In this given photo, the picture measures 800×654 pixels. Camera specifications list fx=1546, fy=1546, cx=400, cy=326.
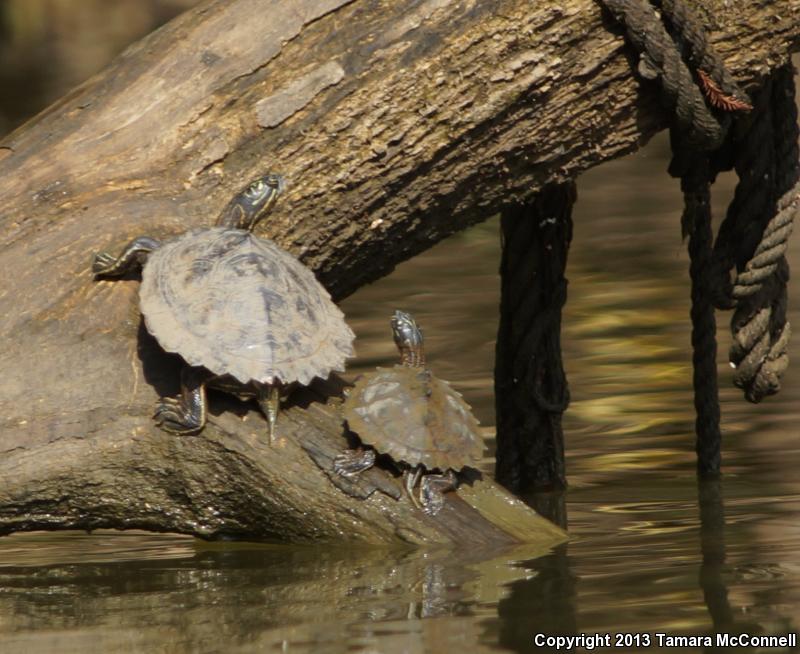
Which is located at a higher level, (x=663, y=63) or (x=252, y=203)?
(x=663, y=63)

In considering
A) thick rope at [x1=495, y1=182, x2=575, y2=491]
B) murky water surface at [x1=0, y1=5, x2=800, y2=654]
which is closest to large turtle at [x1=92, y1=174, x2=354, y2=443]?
murky water surface at [x1=0, y1=5, x2=800, y2=654]

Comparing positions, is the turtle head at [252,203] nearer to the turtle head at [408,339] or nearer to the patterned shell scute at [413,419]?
the patterned shell scute at [413,419]

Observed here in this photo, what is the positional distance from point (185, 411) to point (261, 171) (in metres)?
0.67

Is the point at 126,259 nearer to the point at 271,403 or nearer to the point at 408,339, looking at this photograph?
the point at 271,403

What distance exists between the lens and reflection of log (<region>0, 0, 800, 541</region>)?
11.6 ft

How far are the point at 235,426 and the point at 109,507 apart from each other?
0.36 m

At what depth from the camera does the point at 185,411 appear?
3475mm

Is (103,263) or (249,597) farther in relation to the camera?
(103,263)

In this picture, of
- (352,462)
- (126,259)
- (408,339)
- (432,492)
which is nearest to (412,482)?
(432,492)

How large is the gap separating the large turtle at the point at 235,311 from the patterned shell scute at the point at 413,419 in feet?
0.38

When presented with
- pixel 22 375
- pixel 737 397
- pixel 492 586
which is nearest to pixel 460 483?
pixel 492 586

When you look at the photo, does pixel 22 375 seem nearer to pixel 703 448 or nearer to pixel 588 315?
pixel 703 448

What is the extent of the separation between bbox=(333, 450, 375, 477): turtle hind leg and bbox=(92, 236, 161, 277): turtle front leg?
2.18 feet

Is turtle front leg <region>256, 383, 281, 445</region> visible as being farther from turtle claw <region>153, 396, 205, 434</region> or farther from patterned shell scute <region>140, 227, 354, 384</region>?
turtle claw <region>153, 396, 205, 434</region>
